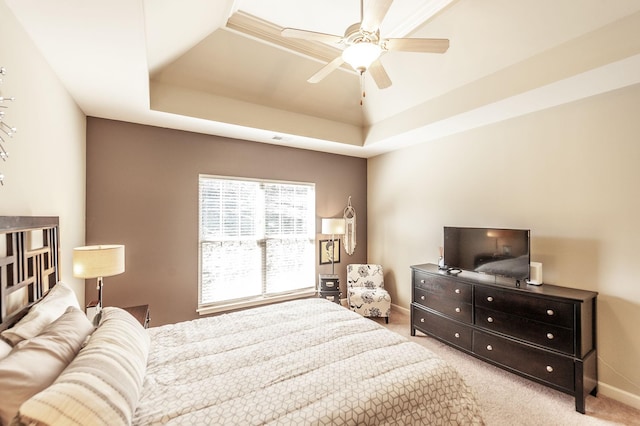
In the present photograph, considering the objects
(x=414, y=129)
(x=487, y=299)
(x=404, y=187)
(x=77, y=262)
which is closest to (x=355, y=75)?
(x=414, y=129)

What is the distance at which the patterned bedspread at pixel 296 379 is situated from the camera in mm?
1264

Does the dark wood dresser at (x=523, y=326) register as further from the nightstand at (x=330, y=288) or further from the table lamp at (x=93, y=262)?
the table lamp at (x=93, y=262)

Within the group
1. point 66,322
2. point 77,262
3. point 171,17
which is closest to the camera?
point 66,322

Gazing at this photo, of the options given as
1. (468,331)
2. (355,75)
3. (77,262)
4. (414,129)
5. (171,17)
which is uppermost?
(355,75)

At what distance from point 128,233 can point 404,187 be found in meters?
3.70

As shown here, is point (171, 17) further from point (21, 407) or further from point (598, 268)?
point (598, 268)

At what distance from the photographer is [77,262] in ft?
7.38

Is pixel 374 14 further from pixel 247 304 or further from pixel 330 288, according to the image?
pixel 247 304

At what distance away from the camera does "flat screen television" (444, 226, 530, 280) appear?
107 inches

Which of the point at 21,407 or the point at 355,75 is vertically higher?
the point at 355,75

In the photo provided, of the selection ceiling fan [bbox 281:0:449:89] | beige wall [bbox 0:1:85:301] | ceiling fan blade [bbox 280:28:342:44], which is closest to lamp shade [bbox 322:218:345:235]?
ceiling fan [bbox 281:0:449:89]

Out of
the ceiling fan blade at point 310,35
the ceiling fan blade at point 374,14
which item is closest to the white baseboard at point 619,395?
the ceiling fan blade at point 374,14

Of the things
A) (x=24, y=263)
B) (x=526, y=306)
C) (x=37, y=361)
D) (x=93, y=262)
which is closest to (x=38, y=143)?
(x=24, y=263)

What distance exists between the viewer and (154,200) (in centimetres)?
332
